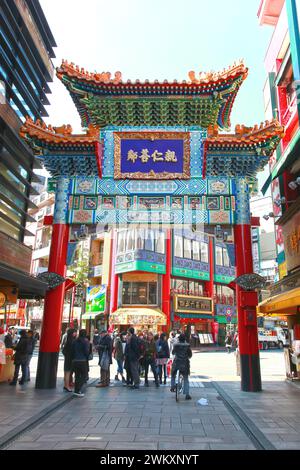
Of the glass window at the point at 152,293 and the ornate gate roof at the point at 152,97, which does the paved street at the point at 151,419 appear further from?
the glass window at the point at 152,293

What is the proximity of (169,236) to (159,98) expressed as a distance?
24.2m

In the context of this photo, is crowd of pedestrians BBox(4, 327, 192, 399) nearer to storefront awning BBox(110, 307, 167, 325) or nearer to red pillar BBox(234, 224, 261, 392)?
red pillar BBox(234, 224, 261, 392)

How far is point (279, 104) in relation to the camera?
49.8 feet

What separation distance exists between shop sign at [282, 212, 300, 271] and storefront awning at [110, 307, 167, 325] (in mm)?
19642

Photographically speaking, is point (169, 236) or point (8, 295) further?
point (169, 236)

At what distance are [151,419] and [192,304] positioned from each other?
1170 inches

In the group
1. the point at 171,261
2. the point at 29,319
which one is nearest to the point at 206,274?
the point at 171,261

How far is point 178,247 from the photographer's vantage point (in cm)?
3722

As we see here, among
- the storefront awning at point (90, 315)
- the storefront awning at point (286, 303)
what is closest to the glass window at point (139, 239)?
the storefront awning at point (90, 315)

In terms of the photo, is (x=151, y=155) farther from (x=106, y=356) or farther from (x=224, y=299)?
(x=224, y=299)

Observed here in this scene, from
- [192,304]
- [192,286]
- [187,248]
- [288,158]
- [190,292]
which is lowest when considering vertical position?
[192,304]

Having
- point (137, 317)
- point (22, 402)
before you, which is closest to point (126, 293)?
point (137, 317)

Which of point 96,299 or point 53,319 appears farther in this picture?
point 96,299
